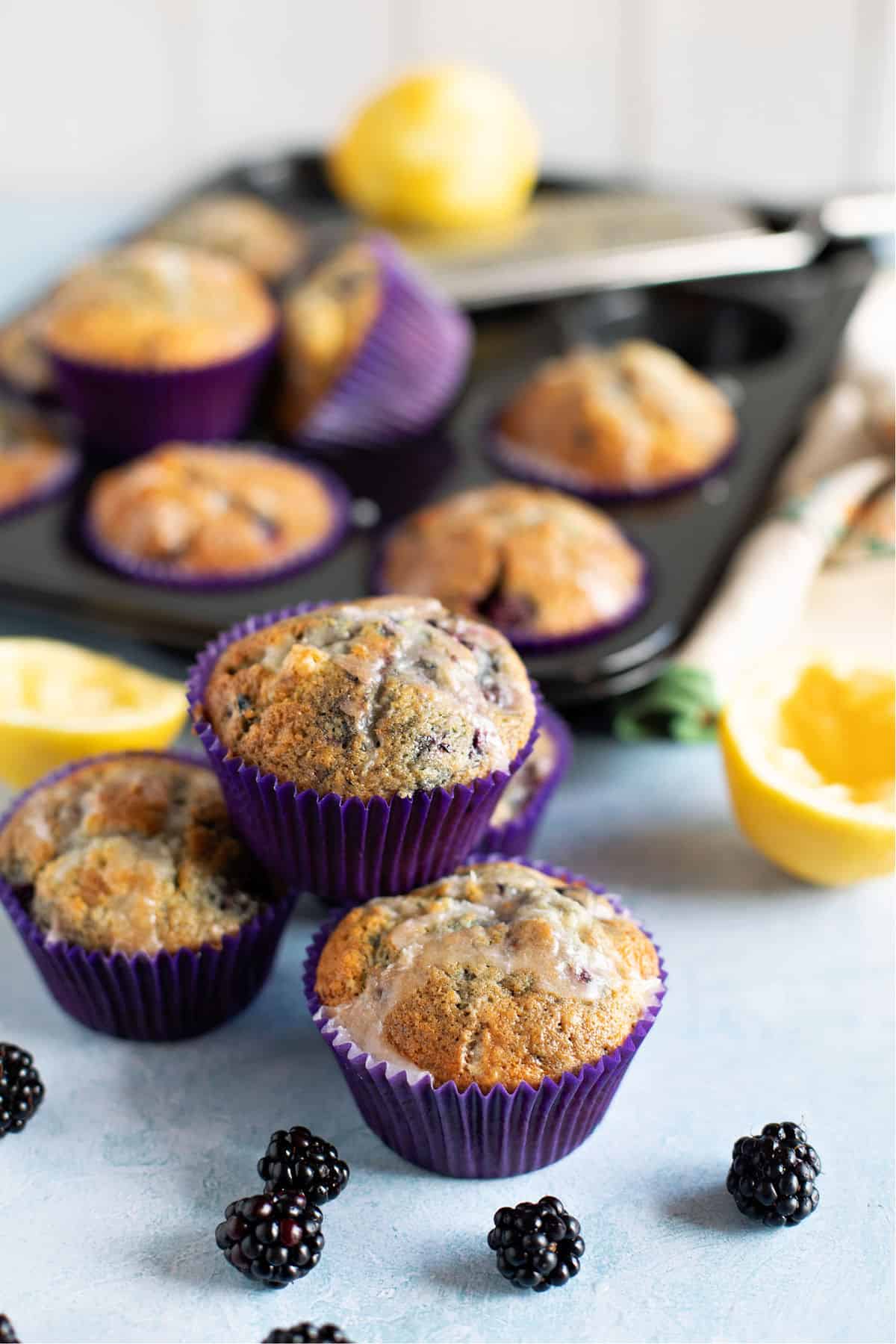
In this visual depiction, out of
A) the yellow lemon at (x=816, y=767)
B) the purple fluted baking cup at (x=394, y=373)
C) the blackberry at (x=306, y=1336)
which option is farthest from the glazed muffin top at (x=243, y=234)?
the blackberry at (x=306, y=1336)

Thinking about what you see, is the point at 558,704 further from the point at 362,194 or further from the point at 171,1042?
the point at 362,194

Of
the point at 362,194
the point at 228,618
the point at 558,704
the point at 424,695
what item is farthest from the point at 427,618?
the point at 362,194

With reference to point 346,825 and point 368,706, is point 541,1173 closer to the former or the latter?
point 346,825

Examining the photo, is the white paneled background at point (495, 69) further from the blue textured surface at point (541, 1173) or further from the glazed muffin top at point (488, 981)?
the glazed muffin top at point (488, 981)

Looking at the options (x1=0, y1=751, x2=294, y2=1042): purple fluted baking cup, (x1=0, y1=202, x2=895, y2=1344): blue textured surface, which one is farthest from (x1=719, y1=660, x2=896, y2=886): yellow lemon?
(x1=0, y1=751, x2=294, y2=1042): purple fluted baking cup

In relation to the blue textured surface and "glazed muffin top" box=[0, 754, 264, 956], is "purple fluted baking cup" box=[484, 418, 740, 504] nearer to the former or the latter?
the blue textured surface

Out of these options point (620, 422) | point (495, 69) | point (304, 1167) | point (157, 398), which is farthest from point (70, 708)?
point (495, 69)
